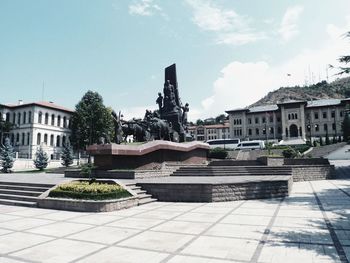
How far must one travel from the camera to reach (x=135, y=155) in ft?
59.1

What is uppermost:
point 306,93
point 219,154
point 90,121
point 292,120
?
point 306,93

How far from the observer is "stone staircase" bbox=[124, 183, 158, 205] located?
12262 millimetres

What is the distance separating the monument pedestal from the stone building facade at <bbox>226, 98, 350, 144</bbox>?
62.9 m

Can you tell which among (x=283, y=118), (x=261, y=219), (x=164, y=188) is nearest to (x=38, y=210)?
(x=164, y=188)

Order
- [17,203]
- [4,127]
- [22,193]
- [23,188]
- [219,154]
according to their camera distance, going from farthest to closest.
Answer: [4,127] → [219,154] → [23,188] → [22,193] → [17,203]

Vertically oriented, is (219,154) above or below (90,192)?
above

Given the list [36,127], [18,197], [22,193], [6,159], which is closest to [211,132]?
[36,127]

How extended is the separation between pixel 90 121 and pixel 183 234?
54.4m

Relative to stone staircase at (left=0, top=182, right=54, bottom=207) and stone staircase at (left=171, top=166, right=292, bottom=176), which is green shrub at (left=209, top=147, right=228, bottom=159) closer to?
stone staircase at (left=171, top=166, right=292, bottom=176)

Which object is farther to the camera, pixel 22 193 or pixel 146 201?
pixel 22 193

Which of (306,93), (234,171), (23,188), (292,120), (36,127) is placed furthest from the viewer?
(306,93)

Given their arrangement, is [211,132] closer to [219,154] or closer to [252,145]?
[252,145]

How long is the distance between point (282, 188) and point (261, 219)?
18.2 feet

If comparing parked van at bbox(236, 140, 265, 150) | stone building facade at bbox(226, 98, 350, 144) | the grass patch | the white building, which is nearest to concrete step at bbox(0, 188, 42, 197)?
the grass patch
